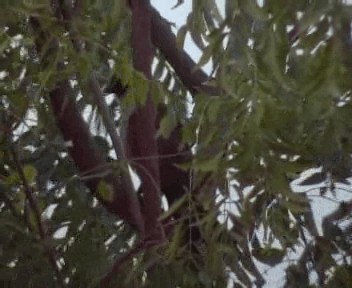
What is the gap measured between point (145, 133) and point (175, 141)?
0.11m

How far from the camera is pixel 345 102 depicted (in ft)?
1.58

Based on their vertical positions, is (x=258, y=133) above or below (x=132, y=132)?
below

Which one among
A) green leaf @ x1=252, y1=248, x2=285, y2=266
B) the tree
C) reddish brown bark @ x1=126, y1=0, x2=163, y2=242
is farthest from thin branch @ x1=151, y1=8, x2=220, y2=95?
green leaf @ x1=252, y1=248, x2=285, y2=266

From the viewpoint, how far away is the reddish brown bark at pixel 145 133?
67 centimetres

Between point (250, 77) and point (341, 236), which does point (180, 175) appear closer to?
point (341, 236)

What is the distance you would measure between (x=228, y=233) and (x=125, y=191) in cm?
25

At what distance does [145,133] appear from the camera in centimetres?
71

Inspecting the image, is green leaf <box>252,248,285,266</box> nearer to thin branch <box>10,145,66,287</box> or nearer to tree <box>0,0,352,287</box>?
tree <box>0,0,352,287</box>

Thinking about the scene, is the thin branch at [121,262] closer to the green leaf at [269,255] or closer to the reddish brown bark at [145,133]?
the reddish brown bark at [145,133]

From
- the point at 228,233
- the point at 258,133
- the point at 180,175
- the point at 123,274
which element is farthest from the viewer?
the point at 180,175

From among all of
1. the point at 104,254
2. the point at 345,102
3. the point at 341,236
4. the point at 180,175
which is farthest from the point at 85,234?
the point at 345,102

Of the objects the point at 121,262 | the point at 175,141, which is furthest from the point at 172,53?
the point at 121,262

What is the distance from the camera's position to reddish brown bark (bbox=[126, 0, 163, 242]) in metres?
0.67

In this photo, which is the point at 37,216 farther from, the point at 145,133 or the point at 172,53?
the point at 172,53
